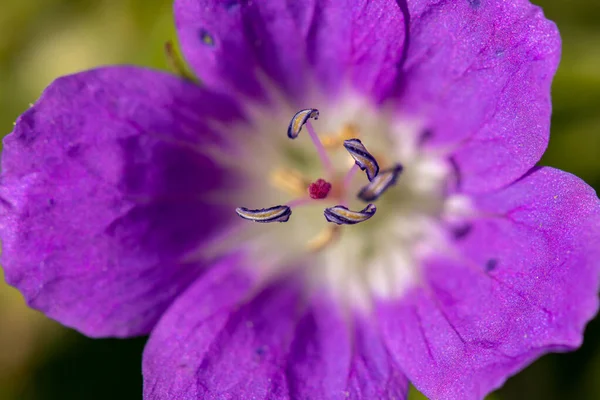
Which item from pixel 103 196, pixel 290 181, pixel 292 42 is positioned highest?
pixel 292 42

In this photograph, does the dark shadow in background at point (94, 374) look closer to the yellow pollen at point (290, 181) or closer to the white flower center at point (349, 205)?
the white flower center at point (349, 205)

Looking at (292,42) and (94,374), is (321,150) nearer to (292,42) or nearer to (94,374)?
(292,42)

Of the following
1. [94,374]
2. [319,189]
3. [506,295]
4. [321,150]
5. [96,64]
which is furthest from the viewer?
[96,64]

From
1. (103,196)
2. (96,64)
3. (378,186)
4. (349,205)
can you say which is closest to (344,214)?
(378,186)

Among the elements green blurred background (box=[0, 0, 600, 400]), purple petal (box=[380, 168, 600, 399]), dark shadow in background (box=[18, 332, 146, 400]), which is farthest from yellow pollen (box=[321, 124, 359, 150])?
dark shadow in background (box=[18, 332, 146, 400])

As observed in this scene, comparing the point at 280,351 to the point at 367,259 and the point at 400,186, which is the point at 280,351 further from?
the point at 400,186

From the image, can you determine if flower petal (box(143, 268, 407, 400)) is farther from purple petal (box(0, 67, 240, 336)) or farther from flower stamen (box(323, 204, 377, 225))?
flower stamen (box(323, 204, 377, 225))
